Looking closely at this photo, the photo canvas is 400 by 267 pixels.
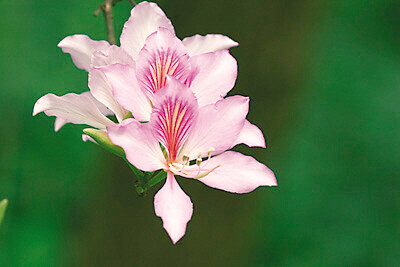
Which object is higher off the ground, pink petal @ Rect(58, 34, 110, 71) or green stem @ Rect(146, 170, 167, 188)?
pink petal @ Rect(58, 34, 110, 71)

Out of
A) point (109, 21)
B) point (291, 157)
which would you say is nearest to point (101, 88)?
Result: point (109, 21)

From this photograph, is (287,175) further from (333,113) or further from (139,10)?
(139,10)

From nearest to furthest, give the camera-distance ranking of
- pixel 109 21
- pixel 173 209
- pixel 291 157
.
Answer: pixel 173 209, pixel 109 21, pixel 291 157

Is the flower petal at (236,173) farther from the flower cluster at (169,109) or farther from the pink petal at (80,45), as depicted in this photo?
the pink petal at (80,45)

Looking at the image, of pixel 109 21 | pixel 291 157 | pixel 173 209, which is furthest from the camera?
pixel 291 157

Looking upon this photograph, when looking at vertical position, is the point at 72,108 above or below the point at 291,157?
above

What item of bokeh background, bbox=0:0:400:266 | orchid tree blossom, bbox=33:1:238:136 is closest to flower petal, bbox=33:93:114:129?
orchid tree blossom, bbox=33:1:238:136

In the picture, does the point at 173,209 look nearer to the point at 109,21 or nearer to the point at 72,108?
the point at 72,108

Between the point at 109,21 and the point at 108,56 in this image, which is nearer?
the point at 108,56

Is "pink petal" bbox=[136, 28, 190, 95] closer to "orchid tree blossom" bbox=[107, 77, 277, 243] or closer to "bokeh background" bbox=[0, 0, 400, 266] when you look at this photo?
"orchid tree blossom" bbox=[107, 77, 277, 243]
